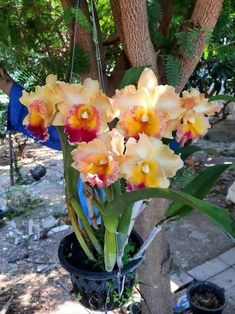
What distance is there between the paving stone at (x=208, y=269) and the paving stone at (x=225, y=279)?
0.12 ft

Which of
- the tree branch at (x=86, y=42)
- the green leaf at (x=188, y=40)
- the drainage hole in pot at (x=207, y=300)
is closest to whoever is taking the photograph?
the green leaf at (x=188, y=40)

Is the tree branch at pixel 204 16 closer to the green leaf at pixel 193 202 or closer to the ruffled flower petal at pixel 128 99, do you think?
the ruffled flower petal at pixel 128 99

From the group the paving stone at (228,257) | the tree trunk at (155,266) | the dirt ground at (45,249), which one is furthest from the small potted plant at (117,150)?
the paving stone at (228,257)

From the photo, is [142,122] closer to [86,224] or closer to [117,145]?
[117,145]

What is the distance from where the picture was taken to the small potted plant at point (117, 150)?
631mm

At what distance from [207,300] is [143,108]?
1.81m

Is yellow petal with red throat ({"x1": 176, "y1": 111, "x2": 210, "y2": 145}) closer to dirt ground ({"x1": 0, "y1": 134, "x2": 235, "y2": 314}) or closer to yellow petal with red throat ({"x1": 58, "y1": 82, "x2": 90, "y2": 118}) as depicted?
yellow petal with red throat ({"x1": 58, "y1": 82, "x2": 90, "y2": 118})

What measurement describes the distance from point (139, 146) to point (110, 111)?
10 cm

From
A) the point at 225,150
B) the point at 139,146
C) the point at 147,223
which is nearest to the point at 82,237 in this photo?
the point at 139,146

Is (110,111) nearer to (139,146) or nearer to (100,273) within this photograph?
(139,146)

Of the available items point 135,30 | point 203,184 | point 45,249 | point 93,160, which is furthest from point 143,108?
point 45,249

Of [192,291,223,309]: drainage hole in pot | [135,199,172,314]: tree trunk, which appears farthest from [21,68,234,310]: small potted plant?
[192,291,223,309]: drainage hole in pot

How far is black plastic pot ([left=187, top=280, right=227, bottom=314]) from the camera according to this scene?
6.57 feet

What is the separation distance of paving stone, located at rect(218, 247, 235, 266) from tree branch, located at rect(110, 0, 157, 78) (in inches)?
76.7
